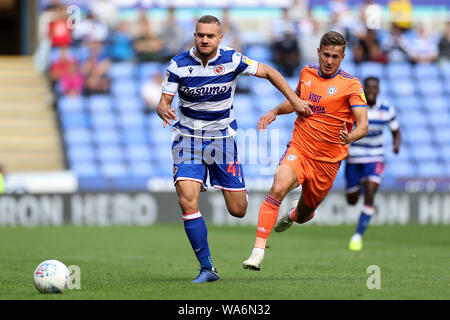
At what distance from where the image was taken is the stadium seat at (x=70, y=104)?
23188mm

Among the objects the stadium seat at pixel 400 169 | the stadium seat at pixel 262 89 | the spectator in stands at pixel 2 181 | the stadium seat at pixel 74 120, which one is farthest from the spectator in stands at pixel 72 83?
the stadium seat at pixel 400 169

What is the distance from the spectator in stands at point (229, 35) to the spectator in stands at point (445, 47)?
20.3 ft

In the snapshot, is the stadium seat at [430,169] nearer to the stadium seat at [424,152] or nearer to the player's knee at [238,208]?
the stadium seat at [424,152]

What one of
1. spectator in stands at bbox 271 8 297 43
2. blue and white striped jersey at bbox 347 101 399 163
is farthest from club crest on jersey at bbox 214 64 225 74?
spectator in stands at bbox 271 8 297 43

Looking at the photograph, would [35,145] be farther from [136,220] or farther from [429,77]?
[429,77]

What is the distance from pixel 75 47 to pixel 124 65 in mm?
1440

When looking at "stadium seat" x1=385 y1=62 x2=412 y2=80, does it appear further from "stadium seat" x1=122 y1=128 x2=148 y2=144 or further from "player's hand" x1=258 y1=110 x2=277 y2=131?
"player's hand" x1=258 y1=110 x2=277 y2=131

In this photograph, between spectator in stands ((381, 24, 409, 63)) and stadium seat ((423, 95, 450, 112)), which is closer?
stadium seat ((423, 95, 450, 112))

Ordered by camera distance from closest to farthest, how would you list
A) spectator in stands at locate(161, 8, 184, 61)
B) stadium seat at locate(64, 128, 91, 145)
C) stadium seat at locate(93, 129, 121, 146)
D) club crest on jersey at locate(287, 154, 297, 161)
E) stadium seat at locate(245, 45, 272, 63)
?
club crest on jersey at locate(287, 154, 297, 161) → stadium seat at locate(64, 128, 91, 145) → stadium seat at locate(93, 129, 121, 146) → spectator in stands at locate(161, 8, 184, 61) → stadium seat at locate(245, 45, 272, 63)

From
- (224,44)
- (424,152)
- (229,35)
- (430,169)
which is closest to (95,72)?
(224,44)

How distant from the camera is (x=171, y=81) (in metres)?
8.85

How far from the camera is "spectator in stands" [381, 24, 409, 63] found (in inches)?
1033

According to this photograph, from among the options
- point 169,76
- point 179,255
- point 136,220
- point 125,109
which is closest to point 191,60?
point 169,76

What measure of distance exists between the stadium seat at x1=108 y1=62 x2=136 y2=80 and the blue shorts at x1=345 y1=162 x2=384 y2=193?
35.7ft
